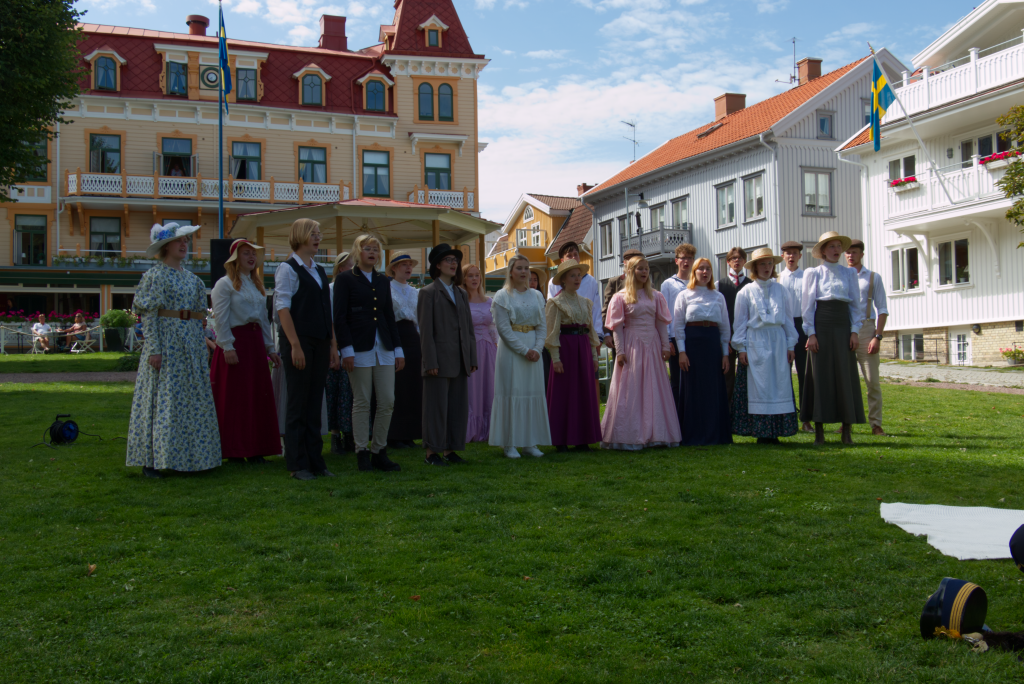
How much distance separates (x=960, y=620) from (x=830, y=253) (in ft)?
19.3

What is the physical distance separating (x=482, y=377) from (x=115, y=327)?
21507mm

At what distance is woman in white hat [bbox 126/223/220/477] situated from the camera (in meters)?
6.88

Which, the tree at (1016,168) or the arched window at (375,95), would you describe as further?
the arched window at (375,95)

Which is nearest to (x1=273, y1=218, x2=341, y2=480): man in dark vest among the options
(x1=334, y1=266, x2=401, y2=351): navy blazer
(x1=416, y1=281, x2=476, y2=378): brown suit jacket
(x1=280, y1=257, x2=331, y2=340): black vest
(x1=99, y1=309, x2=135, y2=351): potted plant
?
(x1=280, y1=257, x2=331, y2=340): black vest

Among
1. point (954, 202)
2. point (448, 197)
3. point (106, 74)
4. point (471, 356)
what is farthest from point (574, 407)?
point (106, 74)

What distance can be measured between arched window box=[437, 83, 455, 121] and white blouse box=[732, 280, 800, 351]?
29.4 meters

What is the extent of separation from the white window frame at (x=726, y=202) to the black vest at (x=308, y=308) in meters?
28.8

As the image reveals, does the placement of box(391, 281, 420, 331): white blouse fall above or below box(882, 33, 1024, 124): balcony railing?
below

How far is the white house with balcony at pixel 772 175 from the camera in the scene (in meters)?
31.5

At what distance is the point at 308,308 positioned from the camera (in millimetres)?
6914

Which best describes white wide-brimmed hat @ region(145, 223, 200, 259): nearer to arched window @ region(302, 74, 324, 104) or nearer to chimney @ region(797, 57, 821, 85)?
arched window @ region(302, 74, 324, 104)

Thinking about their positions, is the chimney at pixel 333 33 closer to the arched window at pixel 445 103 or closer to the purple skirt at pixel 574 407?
the arched window at pixel 445 103

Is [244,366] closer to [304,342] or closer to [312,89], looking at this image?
[304,342]

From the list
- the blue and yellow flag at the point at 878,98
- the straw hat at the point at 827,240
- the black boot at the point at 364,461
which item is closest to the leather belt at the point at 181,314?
the black boot at the point at 364,461
